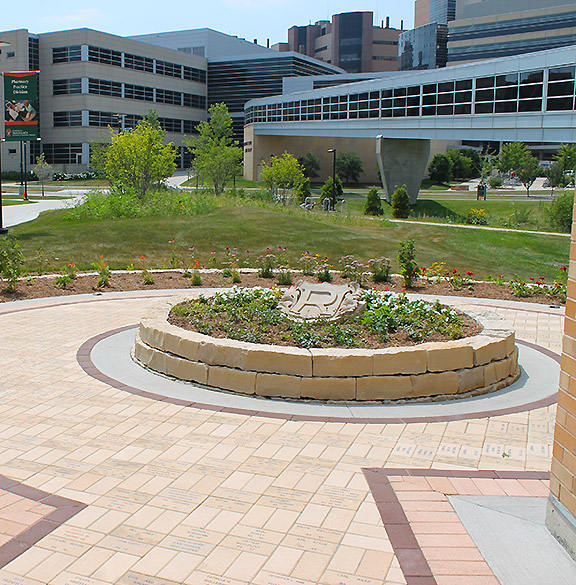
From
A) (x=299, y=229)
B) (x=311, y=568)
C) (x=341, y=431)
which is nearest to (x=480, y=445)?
(x=341, y=431)

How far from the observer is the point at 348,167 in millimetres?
71938

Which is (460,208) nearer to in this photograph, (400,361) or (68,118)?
(400,361)

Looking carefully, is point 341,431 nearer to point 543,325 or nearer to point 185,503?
point 185,503

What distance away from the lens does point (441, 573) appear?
3.96 m

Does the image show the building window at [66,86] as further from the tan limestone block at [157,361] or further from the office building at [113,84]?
the tan limestone block at [157,361]

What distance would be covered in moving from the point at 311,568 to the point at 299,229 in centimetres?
1944

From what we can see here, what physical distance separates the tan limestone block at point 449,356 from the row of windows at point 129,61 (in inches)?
2915

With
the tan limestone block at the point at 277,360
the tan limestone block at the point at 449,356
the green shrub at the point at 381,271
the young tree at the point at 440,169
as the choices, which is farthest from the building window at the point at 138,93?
the tan limestone block at the point at 449,356

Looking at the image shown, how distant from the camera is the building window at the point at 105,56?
7262cm

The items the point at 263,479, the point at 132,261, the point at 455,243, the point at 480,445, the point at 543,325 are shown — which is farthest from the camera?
the point at 455,243

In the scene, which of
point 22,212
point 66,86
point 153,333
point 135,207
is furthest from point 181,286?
point 66,86

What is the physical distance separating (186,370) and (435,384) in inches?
120

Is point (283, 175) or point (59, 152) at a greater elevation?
point (59, 152)

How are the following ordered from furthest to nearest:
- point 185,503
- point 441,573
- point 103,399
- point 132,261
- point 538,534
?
point 132,261 < point 103,399 < point 185,503 < point 538,534 < point 441,573
